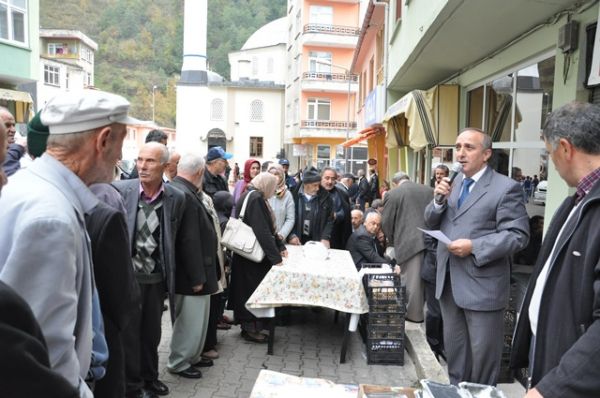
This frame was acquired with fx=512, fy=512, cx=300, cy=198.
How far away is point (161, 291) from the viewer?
4.26 meters

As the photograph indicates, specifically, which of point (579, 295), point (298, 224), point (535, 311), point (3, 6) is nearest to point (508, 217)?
point (535, 311)

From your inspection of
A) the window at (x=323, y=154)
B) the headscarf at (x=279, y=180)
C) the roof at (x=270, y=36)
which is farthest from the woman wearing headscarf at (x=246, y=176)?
the roof at (x=270, y=36)

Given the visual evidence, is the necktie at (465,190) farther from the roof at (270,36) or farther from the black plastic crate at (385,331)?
the roof at (270,36)

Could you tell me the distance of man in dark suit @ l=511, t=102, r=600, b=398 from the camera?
196cm

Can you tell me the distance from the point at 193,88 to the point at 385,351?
43.1 metres

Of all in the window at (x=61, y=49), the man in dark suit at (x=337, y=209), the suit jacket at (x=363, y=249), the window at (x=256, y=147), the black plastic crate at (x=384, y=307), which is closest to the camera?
the black plastic crate at (x=384, y=307)

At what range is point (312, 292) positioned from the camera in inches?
208

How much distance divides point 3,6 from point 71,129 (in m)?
18.6

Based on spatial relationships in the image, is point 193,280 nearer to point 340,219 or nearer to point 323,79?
point 340,219

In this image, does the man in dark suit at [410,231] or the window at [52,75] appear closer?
the man in dark suit at [410,231]

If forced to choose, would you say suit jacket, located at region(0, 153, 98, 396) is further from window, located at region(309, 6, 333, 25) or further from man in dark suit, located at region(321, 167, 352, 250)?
window, located at region(309, 6, 333, 25)

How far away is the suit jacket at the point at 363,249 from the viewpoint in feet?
21.5

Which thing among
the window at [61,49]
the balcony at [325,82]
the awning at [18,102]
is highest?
the window at [61,49]

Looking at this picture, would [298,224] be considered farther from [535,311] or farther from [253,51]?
[253,51]
